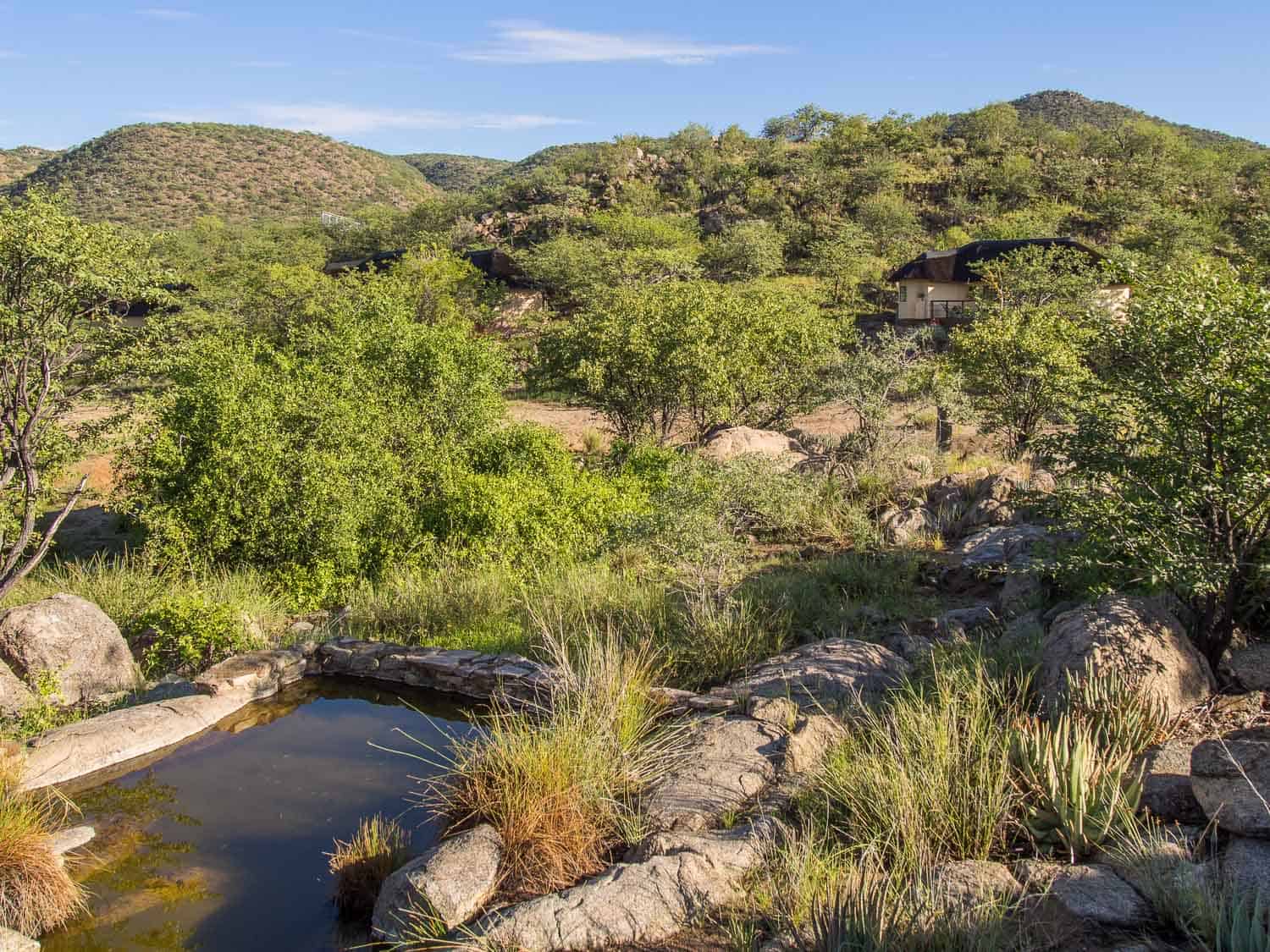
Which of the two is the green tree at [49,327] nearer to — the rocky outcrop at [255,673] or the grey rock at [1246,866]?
the rocky outcrop at [255,673]

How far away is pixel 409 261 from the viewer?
34406 millimetres

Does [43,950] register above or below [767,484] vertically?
below

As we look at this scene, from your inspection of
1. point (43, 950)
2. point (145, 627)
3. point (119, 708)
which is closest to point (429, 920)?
point (43, 950)

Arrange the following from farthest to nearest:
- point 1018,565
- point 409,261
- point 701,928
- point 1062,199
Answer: point 1062,199
point 409,261
point 1018,565
point 701,928

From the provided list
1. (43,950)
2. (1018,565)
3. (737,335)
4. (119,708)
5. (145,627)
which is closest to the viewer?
(43,950)

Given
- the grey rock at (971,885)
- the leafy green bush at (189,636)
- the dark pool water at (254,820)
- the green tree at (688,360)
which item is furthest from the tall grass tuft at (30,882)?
the green tree at (688,360)

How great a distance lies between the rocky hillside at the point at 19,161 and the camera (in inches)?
3383

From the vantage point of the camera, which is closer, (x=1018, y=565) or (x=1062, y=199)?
(x=1018, y=565)

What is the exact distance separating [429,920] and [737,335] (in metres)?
13.6

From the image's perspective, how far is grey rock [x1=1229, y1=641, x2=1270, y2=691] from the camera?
5.55m

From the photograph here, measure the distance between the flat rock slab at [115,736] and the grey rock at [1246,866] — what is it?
665cm

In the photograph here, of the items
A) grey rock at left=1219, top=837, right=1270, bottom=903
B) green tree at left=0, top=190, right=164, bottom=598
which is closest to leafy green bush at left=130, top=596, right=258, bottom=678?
green tree at left=0, top=190, right=164, bottom=598

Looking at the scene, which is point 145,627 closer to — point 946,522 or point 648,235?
point 946,522

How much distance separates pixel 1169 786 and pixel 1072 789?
628 millimetres
